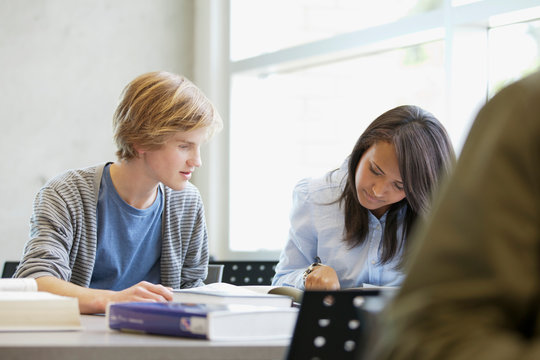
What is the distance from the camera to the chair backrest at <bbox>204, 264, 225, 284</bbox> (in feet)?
6.55

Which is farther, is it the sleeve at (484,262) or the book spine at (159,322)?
the book spine at (159,322)

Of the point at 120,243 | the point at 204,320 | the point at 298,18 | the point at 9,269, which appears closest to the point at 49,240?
the point at 120,243

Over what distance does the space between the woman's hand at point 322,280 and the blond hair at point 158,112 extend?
19.4 inches

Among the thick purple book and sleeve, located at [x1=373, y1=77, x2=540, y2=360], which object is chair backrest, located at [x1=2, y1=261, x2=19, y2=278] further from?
sleeve, located at [x1=373, y1=77, x2=540, y2=360]

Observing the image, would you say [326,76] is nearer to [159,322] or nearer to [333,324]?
[159,322]

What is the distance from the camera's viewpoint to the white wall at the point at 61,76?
144 inches

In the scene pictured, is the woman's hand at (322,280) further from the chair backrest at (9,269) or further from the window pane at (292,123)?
the window pane at (292,123)

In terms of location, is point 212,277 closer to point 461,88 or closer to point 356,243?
point 356,243

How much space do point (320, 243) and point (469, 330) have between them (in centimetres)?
166

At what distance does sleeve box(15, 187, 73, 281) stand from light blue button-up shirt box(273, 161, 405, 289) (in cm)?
60

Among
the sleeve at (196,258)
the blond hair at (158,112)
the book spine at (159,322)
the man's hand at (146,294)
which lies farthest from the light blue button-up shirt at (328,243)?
the book spine at (159,322)

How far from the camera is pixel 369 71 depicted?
11.3ft

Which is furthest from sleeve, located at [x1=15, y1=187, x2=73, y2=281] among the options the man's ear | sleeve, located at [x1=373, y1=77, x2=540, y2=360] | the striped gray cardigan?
sleeve, located at [x1=373, y1=77, x2=540, y2=360]

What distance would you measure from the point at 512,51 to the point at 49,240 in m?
1.86
